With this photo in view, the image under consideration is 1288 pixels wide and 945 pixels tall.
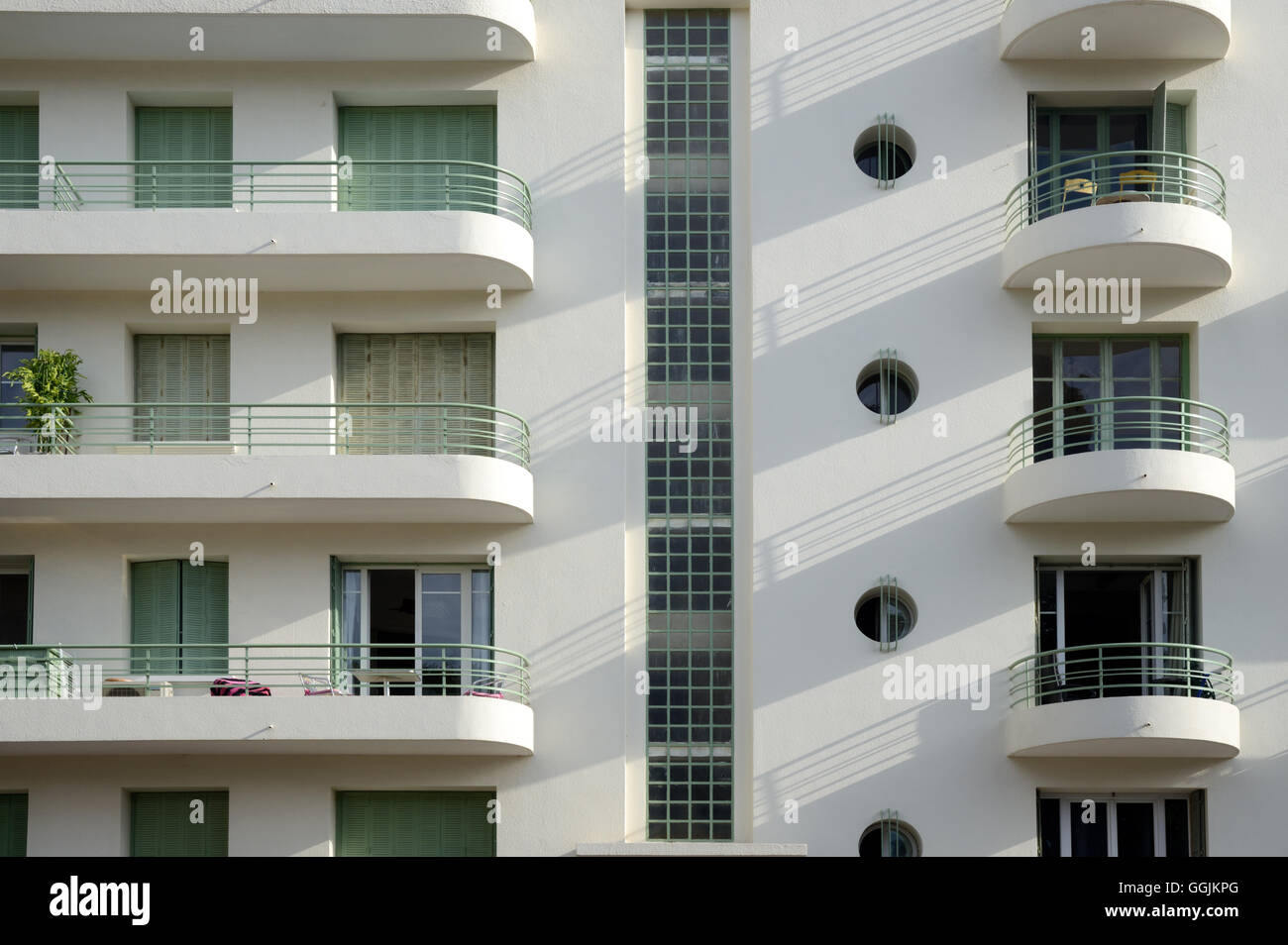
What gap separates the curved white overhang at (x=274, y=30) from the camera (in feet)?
81.0

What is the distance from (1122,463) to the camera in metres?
23.6

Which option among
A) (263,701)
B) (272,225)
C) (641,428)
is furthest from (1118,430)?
(263,701)

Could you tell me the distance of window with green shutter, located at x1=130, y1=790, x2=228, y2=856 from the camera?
24.2 metres

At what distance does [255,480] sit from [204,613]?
2.21m

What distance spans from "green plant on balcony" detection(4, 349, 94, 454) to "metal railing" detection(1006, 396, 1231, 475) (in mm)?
12145

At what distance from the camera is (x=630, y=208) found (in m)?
25.5

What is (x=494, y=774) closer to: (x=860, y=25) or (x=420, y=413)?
(x=420, y=413)

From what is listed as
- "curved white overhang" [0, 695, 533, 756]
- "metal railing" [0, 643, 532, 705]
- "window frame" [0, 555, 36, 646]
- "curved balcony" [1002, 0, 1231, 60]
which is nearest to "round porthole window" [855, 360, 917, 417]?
"curved balcony" [1002, 0, 1231, 60]

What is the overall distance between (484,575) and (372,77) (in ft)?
22.5

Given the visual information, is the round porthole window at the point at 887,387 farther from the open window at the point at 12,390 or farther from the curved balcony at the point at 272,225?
the open window at the point at 12,390

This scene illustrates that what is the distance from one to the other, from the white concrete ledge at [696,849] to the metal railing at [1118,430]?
567cm

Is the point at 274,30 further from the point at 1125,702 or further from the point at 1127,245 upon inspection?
the point at 1125,702
